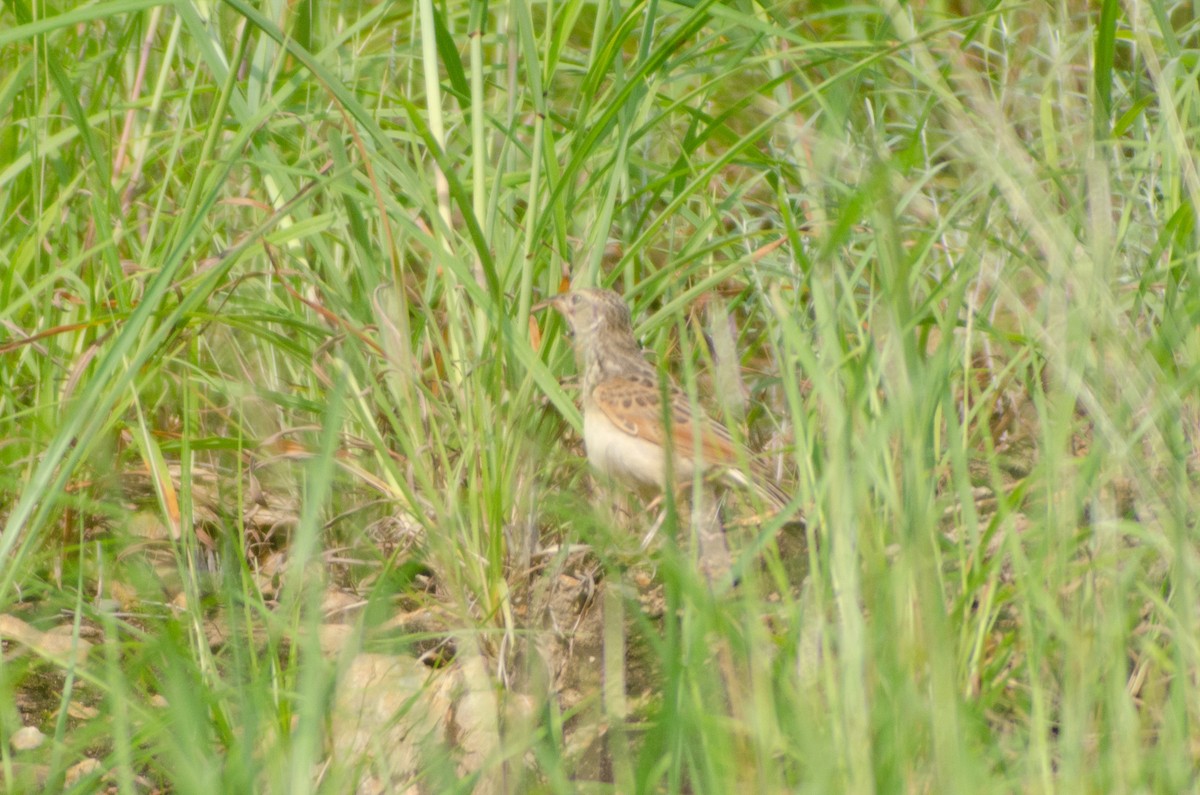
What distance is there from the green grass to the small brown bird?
12 cm

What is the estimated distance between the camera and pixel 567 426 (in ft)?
14.2

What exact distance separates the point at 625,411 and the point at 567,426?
0.76 ft

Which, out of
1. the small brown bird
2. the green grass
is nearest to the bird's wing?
the small brown bird

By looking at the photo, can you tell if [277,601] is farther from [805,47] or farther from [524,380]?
[805,47]

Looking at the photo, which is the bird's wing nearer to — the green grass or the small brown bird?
the small brown bird

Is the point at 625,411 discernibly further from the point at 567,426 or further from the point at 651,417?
the point at 567,426

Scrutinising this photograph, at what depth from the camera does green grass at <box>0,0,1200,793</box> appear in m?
2.51

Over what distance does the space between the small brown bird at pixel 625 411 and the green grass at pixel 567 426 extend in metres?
0.12

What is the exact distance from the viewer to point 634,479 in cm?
433

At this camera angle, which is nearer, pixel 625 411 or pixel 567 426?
pixel 567 426

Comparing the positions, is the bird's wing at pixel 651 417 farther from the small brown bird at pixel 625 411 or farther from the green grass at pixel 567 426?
the green grass at pixel 567 426

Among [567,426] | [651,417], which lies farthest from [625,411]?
[567,426]

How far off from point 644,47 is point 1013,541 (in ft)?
5.70

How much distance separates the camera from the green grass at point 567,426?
2506 mm
